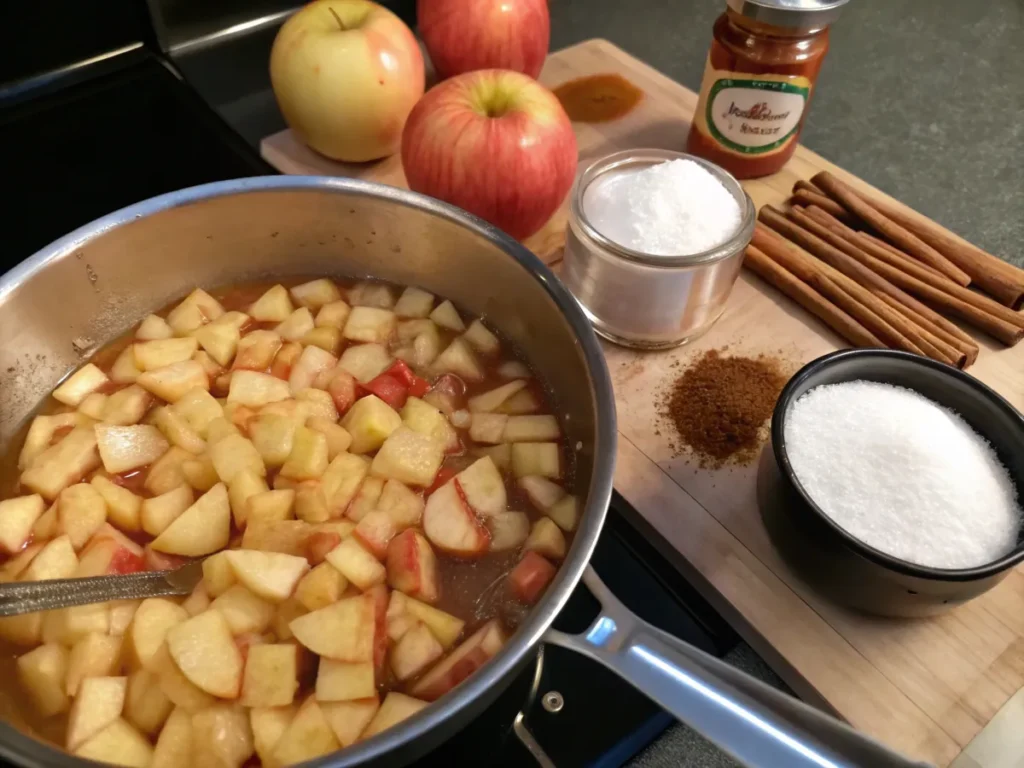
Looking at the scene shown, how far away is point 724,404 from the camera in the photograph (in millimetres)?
1047

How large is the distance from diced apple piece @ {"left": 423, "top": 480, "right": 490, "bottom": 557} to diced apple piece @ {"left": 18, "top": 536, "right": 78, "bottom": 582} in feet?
1.21

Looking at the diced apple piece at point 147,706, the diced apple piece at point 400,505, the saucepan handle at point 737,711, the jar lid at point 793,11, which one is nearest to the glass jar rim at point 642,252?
the jar lid at point 793,11

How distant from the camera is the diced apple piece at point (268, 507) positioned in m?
0.85

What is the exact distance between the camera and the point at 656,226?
1078mm

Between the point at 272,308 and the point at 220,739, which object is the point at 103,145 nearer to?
the point at 272,308

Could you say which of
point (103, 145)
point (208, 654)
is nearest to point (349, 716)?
point (208, 654)

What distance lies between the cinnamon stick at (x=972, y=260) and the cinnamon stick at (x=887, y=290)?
0.10 meters

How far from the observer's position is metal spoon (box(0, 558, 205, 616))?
2.31ft

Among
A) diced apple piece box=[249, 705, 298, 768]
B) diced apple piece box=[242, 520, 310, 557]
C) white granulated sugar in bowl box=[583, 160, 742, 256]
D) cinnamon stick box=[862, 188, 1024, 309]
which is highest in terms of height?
white granulated sugar in bowl box=[583, 160, 742, 256]

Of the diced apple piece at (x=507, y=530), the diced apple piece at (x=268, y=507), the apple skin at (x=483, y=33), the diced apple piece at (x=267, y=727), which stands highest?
the apple skin at (x=483, y=33)

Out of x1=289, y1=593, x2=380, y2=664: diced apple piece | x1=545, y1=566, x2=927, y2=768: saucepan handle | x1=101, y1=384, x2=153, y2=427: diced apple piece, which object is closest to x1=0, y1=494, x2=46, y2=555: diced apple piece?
x1=101, y1=384, x2=153, y2=427: diced apple piece

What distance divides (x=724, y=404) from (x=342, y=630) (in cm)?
57

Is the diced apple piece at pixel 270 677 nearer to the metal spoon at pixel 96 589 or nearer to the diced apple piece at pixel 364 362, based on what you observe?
the metal spoon at pixel 96 589

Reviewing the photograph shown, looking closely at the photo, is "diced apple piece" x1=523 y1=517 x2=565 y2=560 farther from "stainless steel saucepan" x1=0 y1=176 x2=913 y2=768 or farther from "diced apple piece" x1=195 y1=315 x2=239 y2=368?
"diced apple piece" x1=195 y1=315 x2=239 y2=368
